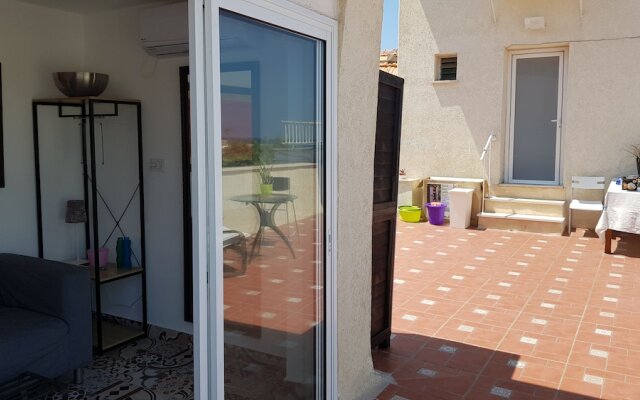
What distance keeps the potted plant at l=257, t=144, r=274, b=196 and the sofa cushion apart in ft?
6.08

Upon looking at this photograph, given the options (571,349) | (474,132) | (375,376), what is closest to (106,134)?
(375,376)

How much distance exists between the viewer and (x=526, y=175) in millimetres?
9695

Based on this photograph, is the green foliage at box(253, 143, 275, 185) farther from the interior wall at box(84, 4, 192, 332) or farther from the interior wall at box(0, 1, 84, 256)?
the interior wall at box(0, 1, 84, 256)

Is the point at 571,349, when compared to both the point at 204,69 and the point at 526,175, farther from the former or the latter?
the point at 526,175

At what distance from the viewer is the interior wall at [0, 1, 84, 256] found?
4.18 metres

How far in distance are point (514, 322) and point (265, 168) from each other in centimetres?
331

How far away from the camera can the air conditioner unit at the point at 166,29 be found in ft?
13.1

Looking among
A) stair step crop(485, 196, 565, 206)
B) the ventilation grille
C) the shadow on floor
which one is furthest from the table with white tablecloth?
the shadow on floor

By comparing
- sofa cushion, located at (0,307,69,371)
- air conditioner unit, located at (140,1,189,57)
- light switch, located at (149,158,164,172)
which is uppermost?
air conditioner unit, located at (140,1,189,57)

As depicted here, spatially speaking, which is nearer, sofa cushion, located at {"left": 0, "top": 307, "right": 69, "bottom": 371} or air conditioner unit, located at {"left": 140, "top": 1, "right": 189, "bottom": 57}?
sofa cushion, located at {"left": 0, "top": 307, "right": 69, "bottom": 371}

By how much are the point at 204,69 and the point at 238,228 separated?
0.65 m

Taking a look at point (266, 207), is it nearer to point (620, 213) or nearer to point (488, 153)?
point (620, 213)

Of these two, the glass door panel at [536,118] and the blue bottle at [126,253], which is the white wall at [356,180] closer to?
the blue bottle at [126,253]

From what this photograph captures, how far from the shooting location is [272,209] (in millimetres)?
2627
